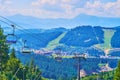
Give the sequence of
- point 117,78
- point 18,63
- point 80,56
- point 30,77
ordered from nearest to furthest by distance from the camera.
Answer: point 80,56, point 18,63, point 117,78, point 30,77

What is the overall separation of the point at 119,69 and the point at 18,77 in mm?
32649

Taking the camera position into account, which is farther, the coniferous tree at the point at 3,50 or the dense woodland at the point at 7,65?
the dense woodland at the point at 7,65

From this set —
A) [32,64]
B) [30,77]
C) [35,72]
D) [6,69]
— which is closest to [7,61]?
[6,69]

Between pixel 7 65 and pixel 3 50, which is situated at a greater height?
pixel 3 50

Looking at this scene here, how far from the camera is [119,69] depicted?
132750 mm

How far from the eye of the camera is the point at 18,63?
116500 millimetres

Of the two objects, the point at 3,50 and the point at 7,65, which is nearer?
the point at 3,50

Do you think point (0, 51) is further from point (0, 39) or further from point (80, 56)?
point (80, 56)

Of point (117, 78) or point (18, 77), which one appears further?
point (117, 78)

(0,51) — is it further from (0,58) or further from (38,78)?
(38,78)

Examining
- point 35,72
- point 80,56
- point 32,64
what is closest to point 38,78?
point 35,72

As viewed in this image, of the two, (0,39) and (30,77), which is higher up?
(0,39)

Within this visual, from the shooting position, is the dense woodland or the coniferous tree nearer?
the coniferous tree

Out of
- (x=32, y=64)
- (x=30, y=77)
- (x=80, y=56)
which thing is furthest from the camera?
(x=32, y=64)
